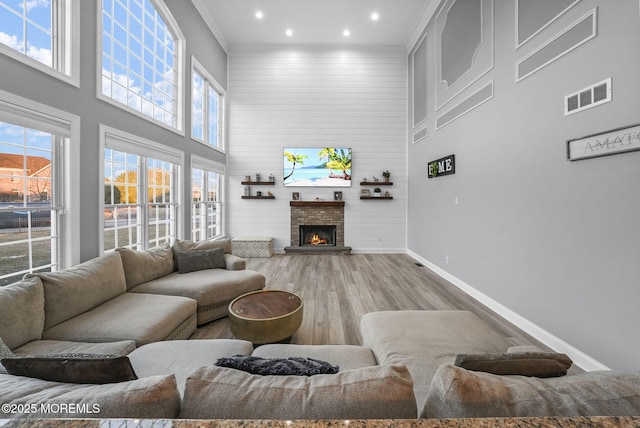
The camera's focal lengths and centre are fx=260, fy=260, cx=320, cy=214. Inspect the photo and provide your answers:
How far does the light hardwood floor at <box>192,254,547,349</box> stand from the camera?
103 inches

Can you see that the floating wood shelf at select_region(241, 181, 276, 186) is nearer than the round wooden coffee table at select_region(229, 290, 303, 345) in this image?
No

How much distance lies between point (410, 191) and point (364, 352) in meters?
5.17

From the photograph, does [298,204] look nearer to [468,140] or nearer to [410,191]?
[410,191]

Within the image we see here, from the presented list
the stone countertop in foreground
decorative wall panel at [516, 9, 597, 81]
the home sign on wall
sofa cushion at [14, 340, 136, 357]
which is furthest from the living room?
the stone countertop in foreground

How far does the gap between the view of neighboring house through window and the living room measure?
11 centimetres

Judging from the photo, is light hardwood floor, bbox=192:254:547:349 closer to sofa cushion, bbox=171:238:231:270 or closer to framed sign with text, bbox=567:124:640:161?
sofa cushion, bbox=171:238:231:270

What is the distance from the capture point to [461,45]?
391 cm

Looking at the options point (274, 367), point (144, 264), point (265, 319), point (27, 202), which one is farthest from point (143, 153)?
point (274, 367)

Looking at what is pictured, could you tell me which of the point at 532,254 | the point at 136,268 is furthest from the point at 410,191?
the point at 136,268

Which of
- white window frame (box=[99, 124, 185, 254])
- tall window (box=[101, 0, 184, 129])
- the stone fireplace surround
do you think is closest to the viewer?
white window frame (box=[99, 124, 185, 254])

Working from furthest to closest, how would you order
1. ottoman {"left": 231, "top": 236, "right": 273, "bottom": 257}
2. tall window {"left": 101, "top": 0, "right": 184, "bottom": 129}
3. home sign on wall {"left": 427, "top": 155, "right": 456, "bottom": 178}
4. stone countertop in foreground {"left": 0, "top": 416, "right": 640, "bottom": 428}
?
ottoman {"left": 231, "top": 236, "right": 273, "bottom": 257} → home sign on wall {"left": 427, "top": 155, "right": 456, "bottom": 178} → tall window {"left": 101, "top": 0, "right": 184, "bottom": 129} → stone countertop in foreground {"left": 0, "top": 416, "right": 640, "bottom": 428}

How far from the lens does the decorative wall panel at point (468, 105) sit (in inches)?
129

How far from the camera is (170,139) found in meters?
3.96

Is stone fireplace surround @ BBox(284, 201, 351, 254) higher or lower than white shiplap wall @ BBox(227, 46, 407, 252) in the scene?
lower
